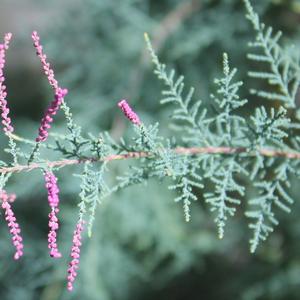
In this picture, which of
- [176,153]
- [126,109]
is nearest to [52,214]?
[126,109]

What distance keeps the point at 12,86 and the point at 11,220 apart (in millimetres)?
4947

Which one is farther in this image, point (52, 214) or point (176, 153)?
point (176, 153)

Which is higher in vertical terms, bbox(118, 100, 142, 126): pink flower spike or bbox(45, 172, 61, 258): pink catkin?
bbox(118, 100, 142, 126): pink flower spike

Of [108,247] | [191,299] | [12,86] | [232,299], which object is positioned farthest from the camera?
[12,86]

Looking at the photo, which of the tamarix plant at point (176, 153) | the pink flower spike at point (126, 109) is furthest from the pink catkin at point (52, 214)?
the pink flower spike at point (126, 109)

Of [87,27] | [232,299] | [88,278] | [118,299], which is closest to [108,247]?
[88,278]

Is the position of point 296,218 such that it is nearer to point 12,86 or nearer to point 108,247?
point 108,247

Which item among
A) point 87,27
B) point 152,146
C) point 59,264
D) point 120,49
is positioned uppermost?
point 87,27

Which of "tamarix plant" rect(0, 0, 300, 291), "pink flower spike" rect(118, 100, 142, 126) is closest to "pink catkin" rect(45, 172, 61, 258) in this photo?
"tamarix plant" rect(0, 0, 300, 291)

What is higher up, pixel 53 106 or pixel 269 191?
pixel 53 106

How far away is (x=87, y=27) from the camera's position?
362 cm

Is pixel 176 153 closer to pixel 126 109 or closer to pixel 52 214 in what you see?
pixel 126 109

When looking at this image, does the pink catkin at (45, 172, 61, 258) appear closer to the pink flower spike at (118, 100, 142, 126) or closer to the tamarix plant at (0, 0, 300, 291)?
the tamarix plant at (0, 0, 300, 291)

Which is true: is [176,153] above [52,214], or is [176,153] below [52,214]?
above
